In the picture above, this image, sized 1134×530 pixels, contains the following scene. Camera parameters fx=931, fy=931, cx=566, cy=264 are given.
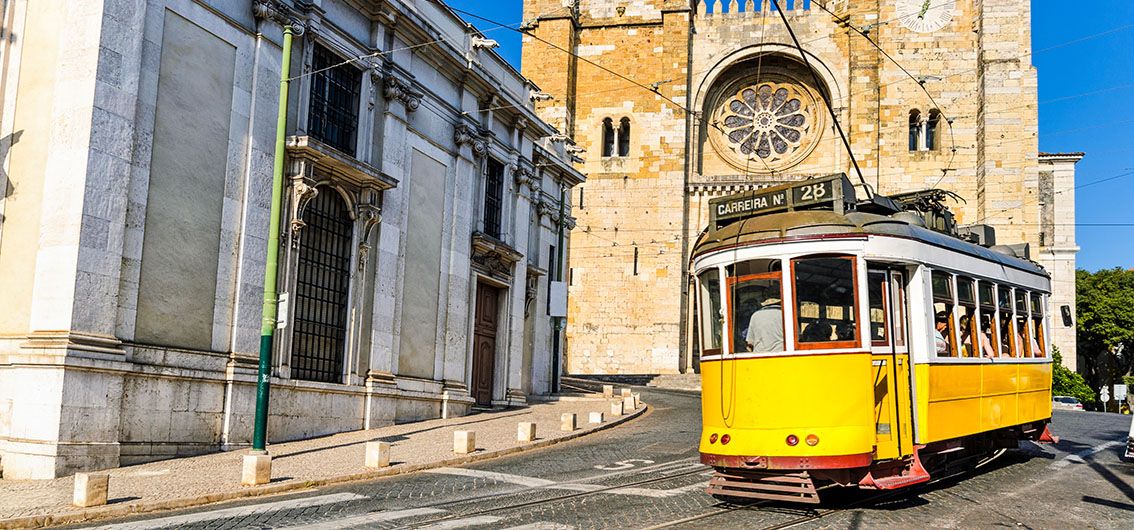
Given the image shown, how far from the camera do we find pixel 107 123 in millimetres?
12875

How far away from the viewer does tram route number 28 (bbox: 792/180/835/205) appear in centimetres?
1010

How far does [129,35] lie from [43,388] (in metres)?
5.04

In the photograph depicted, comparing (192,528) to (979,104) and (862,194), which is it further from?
(979,104)

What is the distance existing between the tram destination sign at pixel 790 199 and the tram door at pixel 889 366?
96 centimetres

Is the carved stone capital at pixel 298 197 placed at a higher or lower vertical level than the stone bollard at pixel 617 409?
higher

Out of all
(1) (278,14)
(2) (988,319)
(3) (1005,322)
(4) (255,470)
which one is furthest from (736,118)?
(4) (255,470)

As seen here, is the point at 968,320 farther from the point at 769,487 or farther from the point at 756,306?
the point at 769,487

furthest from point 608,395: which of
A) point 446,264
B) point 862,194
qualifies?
point 862,194

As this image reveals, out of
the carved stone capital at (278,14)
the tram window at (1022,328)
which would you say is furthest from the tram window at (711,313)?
the carved stone capital at (278,14)

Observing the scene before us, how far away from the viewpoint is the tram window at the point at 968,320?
10737 mm

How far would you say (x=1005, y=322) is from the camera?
39.4 feet

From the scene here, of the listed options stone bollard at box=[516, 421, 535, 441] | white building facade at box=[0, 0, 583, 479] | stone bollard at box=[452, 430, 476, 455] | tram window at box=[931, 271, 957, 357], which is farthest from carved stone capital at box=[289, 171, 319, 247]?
tram window at box=[931, 271, 957, 357]

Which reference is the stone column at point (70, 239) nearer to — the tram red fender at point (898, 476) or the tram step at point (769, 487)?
the tram step at point (769, 487)

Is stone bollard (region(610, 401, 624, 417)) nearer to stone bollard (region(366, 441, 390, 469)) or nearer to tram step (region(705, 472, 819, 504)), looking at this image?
stone bollard (region(366, 441, 390, 469))
